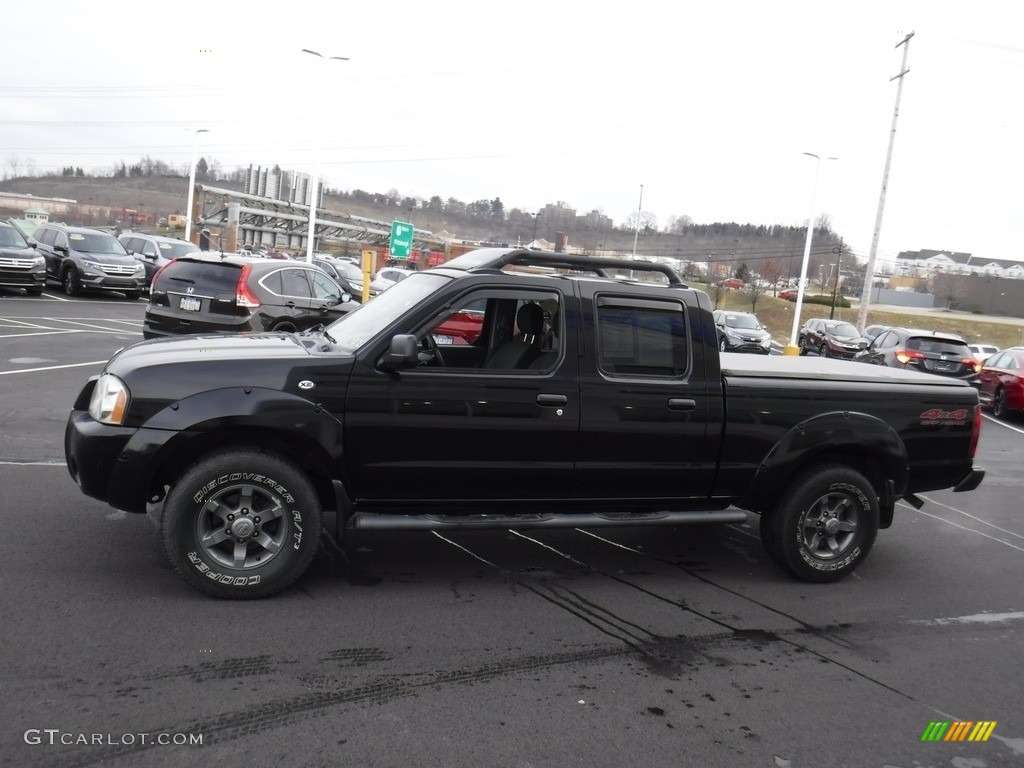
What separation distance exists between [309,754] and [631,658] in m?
1.80

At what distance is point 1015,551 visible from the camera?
23.6ft

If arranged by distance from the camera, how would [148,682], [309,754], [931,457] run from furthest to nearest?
[931,457] < [148,682] < [309,754]

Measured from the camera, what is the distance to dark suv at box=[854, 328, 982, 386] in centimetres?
1973

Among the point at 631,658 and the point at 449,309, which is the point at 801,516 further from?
the point at 449,309

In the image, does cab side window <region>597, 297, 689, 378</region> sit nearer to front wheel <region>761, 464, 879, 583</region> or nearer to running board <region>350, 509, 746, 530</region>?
running board <region>350, 509, 746, 530</region>

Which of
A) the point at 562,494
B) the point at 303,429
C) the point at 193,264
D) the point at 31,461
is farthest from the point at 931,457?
the point at 193,264

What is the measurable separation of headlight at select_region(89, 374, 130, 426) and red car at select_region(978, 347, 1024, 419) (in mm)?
16957

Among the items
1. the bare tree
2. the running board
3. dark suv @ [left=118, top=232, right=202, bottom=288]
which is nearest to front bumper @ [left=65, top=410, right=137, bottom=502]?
the running board

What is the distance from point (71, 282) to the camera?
24.0m

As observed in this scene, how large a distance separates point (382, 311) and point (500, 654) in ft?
7.55

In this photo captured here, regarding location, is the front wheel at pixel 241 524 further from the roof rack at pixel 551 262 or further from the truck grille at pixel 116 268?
the truck grille at pixel 116 268

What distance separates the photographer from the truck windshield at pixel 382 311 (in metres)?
5.21

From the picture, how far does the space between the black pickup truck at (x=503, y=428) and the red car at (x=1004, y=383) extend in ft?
40.8

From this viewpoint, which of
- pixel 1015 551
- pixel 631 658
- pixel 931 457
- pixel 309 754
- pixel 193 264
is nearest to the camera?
pixel 309 754
